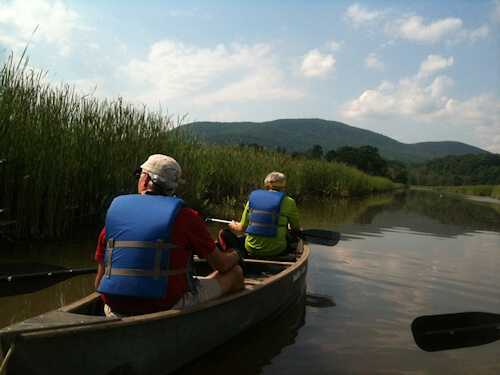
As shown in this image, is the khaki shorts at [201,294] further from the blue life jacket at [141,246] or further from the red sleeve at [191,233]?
the red sleeve at [191,233]

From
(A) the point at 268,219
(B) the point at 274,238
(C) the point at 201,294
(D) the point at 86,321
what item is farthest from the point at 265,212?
(D) the point at 86,321

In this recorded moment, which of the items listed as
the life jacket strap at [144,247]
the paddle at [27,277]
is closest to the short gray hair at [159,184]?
the life jacket strap at [144,247]

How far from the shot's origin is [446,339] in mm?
3549

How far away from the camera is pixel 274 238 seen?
562cm

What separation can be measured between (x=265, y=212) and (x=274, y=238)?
458 mm

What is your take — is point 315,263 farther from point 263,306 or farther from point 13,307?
point 13,307

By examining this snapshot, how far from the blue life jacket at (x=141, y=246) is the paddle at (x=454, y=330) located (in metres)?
2.30

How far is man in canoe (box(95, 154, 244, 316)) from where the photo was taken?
8.92 feet

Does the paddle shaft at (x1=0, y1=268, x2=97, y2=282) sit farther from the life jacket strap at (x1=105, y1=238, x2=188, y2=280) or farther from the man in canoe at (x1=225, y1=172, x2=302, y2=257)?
the man in canoe at (x1=225, y1=172, x2=302, y2=257)

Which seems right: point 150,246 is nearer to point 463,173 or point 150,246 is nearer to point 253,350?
point 253,350

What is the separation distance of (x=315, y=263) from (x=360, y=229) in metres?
4.85

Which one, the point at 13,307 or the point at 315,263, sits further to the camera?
the point at 315,263

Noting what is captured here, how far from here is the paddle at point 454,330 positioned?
349cm

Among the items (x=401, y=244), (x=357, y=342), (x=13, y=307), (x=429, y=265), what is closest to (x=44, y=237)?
(x=13, y=307)
